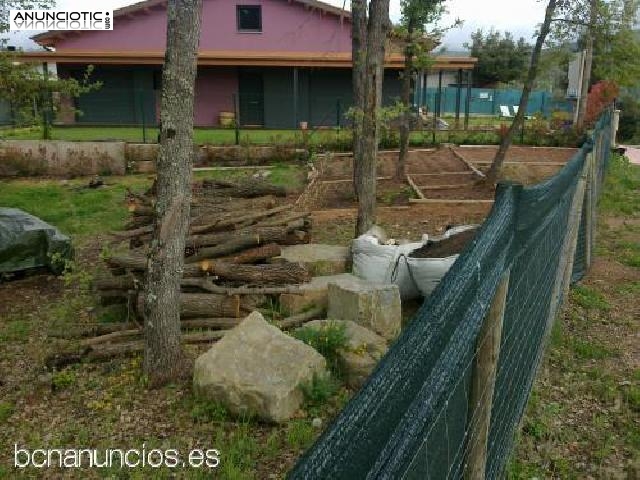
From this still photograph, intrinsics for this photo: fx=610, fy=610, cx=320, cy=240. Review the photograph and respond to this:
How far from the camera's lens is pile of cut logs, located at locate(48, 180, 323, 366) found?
5359 millimetres

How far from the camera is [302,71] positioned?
2556cm

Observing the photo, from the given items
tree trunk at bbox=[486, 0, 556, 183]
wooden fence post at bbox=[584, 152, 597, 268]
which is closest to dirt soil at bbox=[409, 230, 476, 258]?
wooden fence post at bbox=[584, 152, 597, 268]

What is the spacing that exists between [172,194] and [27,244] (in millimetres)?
4266

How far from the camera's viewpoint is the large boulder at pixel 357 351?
4.53 meters

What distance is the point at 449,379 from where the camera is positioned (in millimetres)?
1727

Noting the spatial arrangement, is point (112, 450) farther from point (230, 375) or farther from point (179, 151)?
point (179, 151)

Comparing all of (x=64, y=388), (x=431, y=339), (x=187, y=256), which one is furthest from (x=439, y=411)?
(x=187, y=256)

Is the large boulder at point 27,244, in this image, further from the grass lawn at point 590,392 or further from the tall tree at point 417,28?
the tall tree at point 417,28

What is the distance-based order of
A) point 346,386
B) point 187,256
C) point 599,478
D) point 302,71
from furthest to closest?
point 302,71, point 187,256, point 346,386, point 599,478

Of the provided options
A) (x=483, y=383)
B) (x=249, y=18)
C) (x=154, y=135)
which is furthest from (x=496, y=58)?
(x=483, y=383)

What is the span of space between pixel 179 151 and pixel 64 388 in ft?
6.79

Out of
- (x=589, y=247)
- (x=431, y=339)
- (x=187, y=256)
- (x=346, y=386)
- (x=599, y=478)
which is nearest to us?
(x=431, y=339)

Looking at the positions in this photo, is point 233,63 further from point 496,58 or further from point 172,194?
point 496,58

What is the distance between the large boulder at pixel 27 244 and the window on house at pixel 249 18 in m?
20.9
